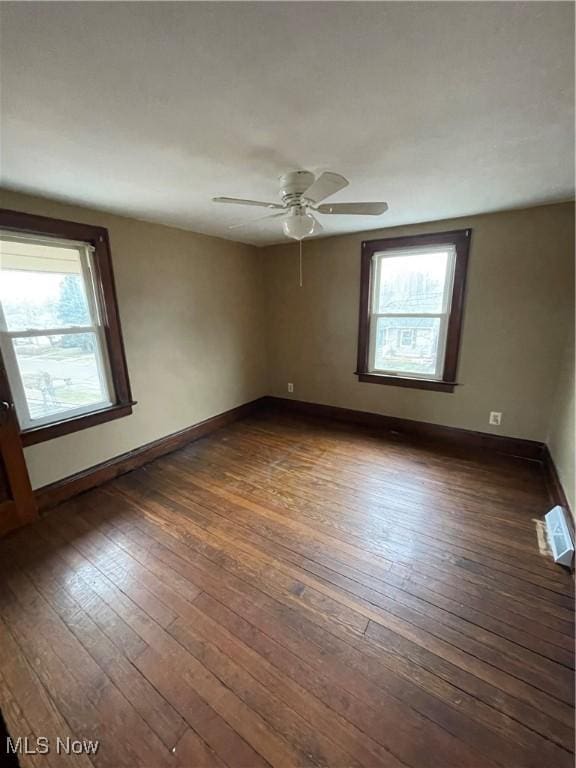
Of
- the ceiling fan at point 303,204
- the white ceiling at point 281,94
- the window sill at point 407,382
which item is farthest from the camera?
the window sill at point 407,382

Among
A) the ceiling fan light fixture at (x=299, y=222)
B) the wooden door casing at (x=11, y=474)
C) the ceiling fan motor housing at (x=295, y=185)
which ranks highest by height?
the ceiling fan motor housing at (x=295, y=185)

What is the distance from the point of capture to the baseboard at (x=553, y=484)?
82.2 inches

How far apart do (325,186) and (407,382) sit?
94.2 inches

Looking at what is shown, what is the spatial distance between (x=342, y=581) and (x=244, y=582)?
543 mm

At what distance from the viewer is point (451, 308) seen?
3051mm

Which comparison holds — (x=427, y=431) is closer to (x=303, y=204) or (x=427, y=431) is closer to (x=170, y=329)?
(x=303, y=204)

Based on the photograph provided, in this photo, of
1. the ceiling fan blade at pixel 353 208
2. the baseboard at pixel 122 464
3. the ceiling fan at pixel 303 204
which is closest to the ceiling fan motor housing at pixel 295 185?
the ceiling fan at pixel 303 204

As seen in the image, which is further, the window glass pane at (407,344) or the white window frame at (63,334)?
the window glass pane at (407,344)

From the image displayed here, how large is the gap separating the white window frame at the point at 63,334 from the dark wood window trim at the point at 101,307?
34 millimetres

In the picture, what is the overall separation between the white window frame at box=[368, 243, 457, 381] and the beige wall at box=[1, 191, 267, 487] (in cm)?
159

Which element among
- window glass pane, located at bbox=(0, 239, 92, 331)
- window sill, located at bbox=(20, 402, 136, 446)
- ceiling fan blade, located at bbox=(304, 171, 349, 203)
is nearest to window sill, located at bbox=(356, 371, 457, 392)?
ceiling fan blade, located at bbox=(304, 171, 349, 203)

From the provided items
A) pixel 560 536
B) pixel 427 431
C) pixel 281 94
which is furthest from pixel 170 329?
pixel 560 536

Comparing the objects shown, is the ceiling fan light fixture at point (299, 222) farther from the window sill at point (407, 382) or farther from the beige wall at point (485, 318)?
the window sill at point (407, 382)

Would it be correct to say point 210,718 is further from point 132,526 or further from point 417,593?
point 132,526
